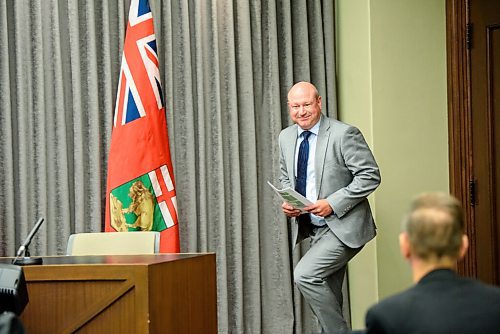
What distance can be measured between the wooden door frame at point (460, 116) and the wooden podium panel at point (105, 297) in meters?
2.97

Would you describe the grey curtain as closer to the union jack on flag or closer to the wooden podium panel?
the union jack on flag

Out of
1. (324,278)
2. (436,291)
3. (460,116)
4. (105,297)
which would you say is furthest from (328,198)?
(436,291)

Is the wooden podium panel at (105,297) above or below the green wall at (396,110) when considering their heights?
below

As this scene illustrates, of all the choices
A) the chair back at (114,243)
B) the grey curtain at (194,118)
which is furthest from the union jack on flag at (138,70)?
the chair back at (114,243)

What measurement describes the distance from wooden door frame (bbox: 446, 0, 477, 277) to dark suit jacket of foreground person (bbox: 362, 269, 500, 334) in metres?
4.33

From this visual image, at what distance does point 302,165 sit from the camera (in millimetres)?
5117

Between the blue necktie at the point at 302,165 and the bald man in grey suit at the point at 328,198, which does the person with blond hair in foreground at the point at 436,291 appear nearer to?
the bald man in grey suit at the point at 328,198

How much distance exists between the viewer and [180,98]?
5.87m

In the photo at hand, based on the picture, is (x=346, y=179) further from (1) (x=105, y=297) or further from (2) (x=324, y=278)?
(1) (x=105, y=297)

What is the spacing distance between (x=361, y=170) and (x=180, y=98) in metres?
1.53

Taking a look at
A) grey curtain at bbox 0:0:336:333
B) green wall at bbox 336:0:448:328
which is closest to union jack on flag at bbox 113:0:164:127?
grey curtain at bbox 0:0:336:333

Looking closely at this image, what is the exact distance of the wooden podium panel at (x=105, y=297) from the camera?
3.21 m

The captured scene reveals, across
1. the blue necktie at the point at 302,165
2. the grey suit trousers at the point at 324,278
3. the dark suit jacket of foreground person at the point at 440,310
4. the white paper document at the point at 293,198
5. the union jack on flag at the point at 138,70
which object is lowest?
the grey suit trousers at the point at 324,278

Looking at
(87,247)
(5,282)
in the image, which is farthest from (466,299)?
(87,247)
